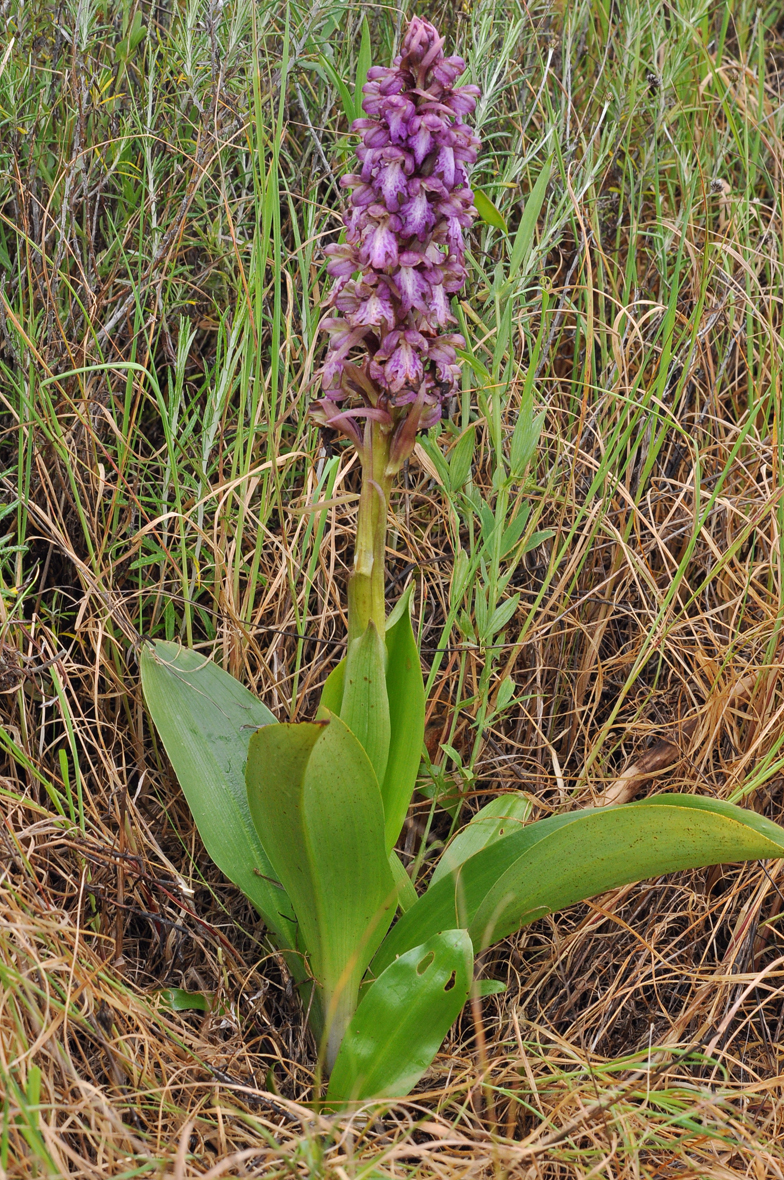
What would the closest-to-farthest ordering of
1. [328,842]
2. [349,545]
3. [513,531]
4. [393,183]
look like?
[393,183]
[328,842]
[513,531]
[349,545]

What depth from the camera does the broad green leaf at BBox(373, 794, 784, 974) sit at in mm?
1526

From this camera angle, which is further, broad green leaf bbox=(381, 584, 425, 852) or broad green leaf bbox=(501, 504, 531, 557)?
broad green leaf bbox=(501, 504, 531, 557)

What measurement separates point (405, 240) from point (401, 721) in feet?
2.78

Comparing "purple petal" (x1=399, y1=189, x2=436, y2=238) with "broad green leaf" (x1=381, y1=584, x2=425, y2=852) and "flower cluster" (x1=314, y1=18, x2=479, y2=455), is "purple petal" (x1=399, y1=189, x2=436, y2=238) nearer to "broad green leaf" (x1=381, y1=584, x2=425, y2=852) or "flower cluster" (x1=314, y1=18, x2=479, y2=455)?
"flower cluster" (x1=314, y1=18, x2=479, y2=455)

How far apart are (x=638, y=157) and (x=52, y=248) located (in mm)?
1667

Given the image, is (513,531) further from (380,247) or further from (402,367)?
(380,247)

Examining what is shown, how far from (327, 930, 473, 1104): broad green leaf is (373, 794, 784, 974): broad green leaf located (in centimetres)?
10

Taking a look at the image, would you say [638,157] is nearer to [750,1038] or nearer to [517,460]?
[517,460]

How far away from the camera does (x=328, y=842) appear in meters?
1.56

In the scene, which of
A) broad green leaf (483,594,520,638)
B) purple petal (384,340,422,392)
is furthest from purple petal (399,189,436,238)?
broad green leaf (483,594,520,638)

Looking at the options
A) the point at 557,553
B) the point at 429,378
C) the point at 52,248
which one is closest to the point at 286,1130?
the point at 429,378

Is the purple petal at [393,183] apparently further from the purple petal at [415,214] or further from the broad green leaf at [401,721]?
the broad green leaf at [401,721]

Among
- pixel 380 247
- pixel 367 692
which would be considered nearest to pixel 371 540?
pixel 367 692

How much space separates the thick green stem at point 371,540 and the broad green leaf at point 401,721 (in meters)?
0.12
